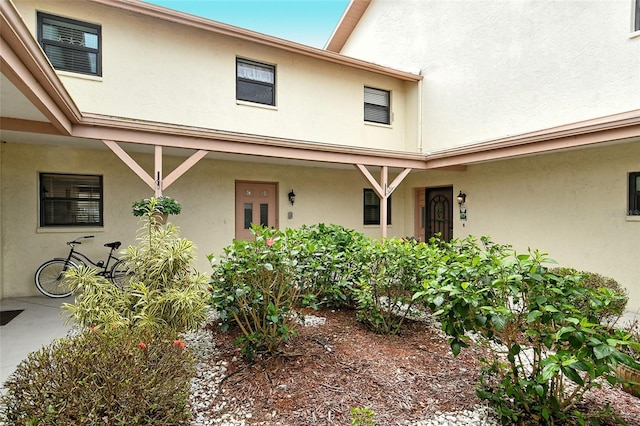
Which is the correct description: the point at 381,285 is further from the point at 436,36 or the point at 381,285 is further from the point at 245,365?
the point at 436,36

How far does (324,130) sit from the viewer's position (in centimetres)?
860

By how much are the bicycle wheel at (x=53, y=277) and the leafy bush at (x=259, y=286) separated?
14.4 feet

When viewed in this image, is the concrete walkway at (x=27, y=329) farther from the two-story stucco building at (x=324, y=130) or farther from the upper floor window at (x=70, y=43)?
the upper floor window at (x=70, y=43)

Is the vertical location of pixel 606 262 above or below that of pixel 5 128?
below

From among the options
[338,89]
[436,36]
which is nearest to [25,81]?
[338,89]

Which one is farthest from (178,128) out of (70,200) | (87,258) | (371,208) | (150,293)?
(371,208)

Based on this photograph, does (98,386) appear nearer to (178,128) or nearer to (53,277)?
(178,128)

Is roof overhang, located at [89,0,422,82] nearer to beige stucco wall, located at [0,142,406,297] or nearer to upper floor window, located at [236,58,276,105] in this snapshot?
upper floor window, located at [236,58,276,105]

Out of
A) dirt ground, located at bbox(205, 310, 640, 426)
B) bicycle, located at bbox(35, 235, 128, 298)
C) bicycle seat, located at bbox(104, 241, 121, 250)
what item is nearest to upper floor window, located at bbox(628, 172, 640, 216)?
dirt ground, located at bbox(205, 310, 640, 426)

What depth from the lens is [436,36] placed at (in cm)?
947

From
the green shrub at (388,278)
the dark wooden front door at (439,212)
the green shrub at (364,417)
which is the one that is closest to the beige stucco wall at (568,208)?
the dark wooden front door at (439,212)

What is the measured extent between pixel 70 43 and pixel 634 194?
34.4ft

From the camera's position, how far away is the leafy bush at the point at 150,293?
3.11m

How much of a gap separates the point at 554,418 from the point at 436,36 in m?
9.72
